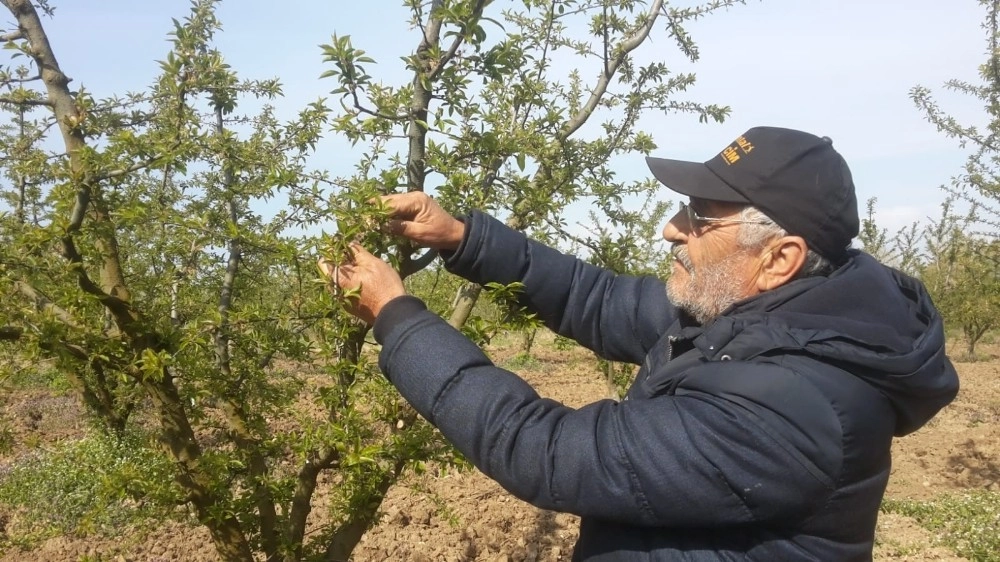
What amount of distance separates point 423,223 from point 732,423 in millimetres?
1226

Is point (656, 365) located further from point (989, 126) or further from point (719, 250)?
point (989, 126)

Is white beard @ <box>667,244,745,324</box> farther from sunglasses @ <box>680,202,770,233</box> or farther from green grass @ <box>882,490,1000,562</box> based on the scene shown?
green grass @ <box>882,490,1000,562</box>

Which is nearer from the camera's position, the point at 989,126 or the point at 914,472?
the point at 989,126

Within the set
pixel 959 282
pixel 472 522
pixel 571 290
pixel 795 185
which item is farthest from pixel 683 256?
pixel 959 282

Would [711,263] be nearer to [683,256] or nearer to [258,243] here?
[683,256]

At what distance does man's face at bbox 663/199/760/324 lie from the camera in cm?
205

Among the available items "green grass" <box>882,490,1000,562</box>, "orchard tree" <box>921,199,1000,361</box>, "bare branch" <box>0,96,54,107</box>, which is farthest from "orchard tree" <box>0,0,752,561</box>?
"orchard tree" <box>921,199,1000,361</box>

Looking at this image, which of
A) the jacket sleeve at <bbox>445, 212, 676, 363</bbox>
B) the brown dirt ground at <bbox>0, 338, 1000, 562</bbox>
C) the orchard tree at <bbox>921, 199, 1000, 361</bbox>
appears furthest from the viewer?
the orchard tree at <bbox>921, 199, 1000, 361</bbox>

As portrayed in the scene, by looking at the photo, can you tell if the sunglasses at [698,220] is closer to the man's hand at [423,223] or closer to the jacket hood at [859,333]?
the jacket hood at [859,333]

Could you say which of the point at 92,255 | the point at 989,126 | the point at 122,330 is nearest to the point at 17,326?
the point at 122,330

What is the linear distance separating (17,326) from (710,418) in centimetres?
234

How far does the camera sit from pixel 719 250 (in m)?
2.09

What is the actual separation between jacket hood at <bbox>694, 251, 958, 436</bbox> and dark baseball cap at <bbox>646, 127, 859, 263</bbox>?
112 millimetres

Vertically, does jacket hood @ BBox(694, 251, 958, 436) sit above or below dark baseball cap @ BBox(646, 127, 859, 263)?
below
